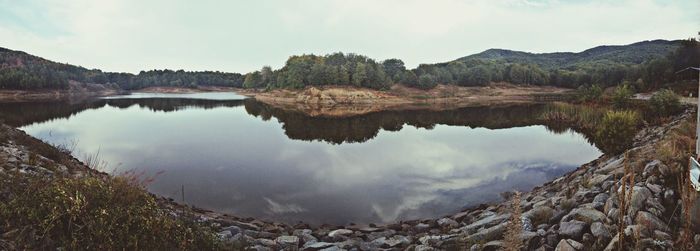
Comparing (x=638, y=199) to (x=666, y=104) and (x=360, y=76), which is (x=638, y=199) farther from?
(x=360, y=76)

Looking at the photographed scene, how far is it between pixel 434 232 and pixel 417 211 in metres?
2.61

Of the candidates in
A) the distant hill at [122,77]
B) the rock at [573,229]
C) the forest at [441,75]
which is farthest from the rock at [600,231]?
the distant hill at [122,77]

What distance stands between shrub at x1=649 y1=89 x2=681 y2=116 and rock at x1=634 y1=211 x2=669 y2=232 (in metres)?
25.1

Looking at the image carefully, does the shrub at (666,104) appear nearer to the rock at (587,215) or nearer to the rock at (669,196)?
the rock at (669,196)

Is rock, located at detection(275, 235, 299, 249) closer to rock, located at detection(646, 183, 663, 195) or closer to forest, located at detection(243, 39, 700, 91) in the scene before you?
rock, located at detection(646, 183, 663, 195)

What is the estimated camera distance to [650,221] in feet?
15.1

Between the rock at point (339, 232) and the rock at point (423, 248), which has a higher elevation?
the rock at point (423, 248)

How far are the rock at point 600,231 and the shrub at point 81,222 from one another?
5.41 metres

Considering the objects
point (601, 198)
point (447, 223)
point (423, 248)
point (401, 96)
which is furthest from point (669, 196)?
point (401, 96)

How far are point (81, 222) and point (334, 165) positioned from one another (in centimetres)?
1283

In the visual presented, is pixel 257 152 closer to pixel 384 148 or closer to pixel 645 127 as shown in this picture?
pixel 384 148

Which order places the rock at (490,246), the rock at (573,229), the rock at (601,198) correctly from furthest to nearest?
1. the rock at (601,198)
2. the rock at (490,246)
3. the rock at (573,229)

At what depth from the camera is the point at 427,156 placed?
64.6ft

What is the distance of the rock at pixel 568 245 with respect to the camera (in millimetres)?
4723
